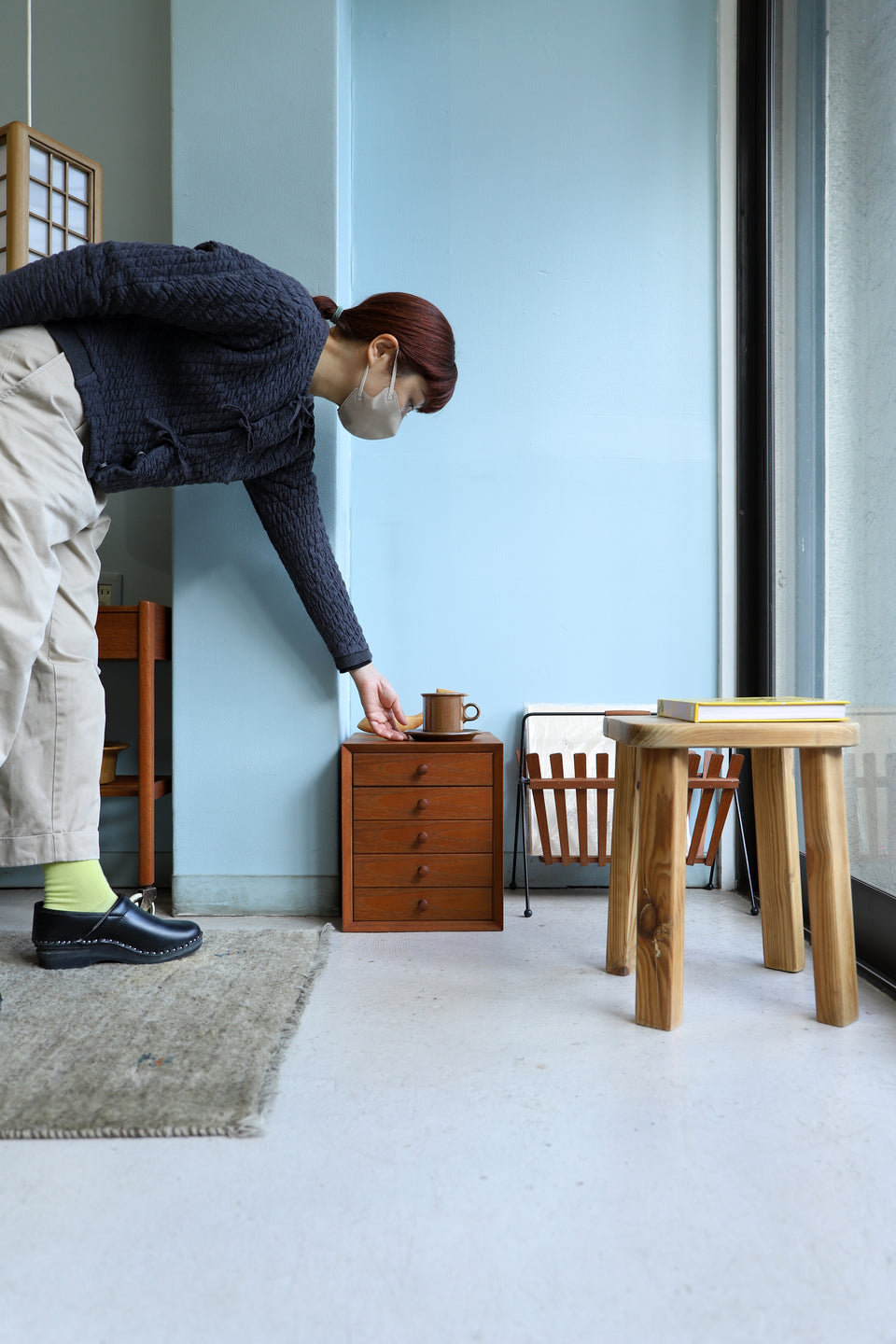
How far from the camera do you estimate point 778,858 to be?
62.4 inches

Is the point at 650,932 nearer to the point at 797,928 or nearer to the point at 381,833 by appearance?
the point at 797,928

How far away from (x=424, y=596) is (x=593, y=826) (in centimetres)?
73

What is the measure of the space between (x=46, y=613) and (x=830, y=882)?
4.27 feet

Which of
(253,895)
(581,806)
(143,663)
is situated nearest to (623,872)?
(581,806)

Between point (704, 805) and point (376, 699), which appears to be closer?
point (376, 699)

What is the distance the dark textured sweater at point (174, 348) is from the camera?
1.46m

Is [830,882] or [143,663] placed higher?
[143,663]

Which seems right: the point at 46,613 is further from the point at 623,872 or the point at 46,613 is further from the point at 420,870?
the point at 623,872

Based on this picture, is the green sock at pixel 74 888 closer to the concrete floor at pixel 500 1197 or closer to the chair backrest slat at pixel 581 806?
the concrete floor at pixel 500 1197

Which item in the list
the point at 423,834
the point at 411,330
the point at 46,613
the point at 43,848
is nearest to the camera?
the point at 46,613

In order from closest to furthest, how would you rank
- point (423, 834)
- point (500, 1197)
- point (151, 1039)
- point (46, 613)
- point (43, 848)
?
point (500, 1197) < point (151, 1039) < point (46, 613) < point (43, 848) < point (423, 834)

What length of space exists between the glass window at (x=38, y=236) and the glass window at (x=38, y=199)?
0.02 m

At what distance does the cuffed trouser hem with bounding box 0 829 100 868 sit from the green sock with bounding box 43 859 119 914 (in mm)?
25

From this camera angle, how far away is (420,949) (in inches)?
70.1
